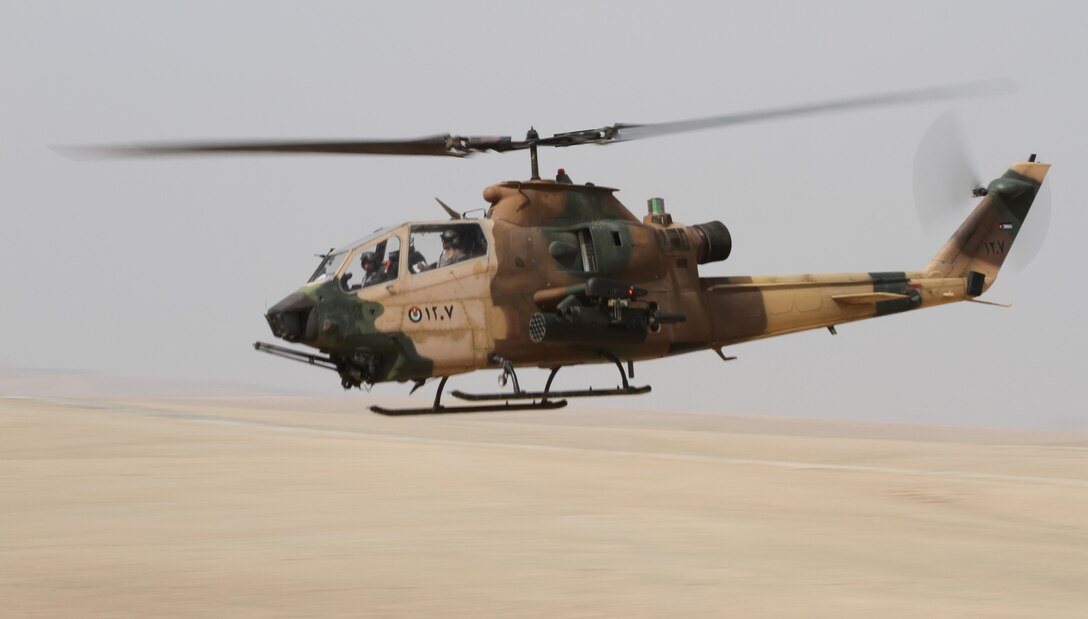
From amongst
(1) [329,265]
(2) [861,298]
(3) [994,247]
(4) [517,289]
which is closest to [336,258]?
(1) [329,265]

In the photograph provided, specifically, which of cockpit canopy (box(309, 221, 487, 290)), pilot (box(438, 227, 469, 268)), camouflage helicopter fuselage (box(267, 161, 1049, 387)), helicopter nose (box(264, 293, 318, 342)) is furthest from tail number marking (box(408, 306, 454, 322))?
helicopter nose (box(264, 293, 318, 342))

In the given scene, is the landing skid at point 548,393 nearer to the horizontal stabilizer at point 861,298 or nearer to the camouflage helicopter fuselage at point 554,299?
the camouflage helicopter fuselage at point 554,299

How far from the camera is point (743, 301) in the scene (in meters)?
18.9

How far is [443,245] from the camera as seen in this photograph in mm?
16641

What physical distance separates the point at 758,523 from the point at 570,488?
2.82 metres

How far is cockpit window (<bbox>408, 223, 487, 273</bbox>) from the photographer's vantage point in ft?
54.0

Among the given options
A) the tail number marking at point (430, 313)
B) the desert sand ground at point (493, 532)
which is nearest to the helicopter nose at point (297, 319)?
the tail number marking at point (430, 313)

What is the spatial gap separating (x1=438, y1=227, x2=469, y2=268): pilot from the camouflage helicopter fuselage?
89mm

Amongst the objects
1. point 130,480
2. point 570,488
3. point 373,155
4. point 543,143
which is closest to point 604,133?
point 543,143

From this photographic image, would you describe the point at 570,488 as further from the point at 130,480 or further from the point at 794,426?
the point at 794,426

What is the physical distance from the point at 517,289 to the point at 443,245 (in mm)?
1089

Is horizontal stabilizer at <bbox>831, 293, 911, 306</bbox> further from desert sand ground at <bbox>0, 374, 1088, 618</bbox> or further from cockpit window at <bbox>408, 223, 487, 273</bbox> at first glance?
cockpit window at <bbox>408, 223, 487, 273</bbox>

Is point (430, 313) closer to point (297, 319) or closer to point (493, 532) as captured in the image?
point (297, 319)

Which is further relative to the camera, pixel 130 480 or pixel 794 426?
pixel 794 426
